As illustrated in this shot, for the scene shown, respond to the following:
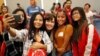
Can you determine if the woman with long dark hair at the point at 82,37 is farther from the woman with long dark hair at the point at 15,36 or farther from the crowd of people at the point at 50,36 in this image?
the woman with long dark hair at the point at 15,36

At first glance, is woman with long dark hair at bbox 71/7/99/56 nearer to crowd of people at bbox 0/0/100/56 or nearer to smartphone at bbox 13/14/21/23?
crowd of people at bbox 0/0/100/56

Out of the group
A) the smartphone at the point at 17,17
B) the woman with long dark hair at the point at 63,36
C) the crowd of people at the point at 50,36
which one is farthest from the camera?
the woman with long dark hair at the point at 63,36

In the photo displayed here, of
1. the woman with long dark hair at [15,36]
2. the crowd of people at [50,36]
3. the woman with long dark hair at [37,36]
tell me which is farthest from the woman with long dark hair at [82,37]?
the woman with long dark hair at [15,36]

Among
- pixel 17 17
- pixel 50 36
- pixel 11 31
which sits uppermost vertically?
pixel 17 17

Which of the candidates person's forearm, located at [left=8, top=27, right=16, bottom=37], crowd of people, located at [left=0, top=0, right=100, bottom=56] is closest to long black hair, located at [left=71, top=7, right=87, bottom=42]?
crowd of people, located at [left=0, top=0, right=100, bottom=56]

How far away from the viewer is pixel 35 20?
11.1 ft

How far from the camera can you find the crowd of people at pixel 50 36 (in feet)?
10.7

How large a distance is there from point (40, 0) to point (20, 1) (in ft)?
2.72

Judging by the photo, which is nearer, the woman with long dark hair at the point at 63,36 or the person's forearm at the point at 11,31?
the person's forearm at the point at 11,31

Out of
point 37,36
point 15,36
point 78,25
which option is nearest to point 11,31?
point 15,36

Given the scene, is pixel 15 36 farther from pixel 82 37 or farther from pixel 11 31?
pixel 82 37

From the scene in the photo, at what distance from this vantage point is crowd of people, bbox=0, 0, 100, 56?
128 inches

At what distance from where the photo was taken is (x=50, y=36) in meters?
3.48

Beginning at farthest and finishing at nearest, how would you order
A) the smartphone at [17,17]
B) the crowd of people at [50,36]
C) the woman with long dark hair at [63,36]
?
the woman with long dark hair at [63,36] < the crowd of people at [50,36] < the smartphone at [17,17]
